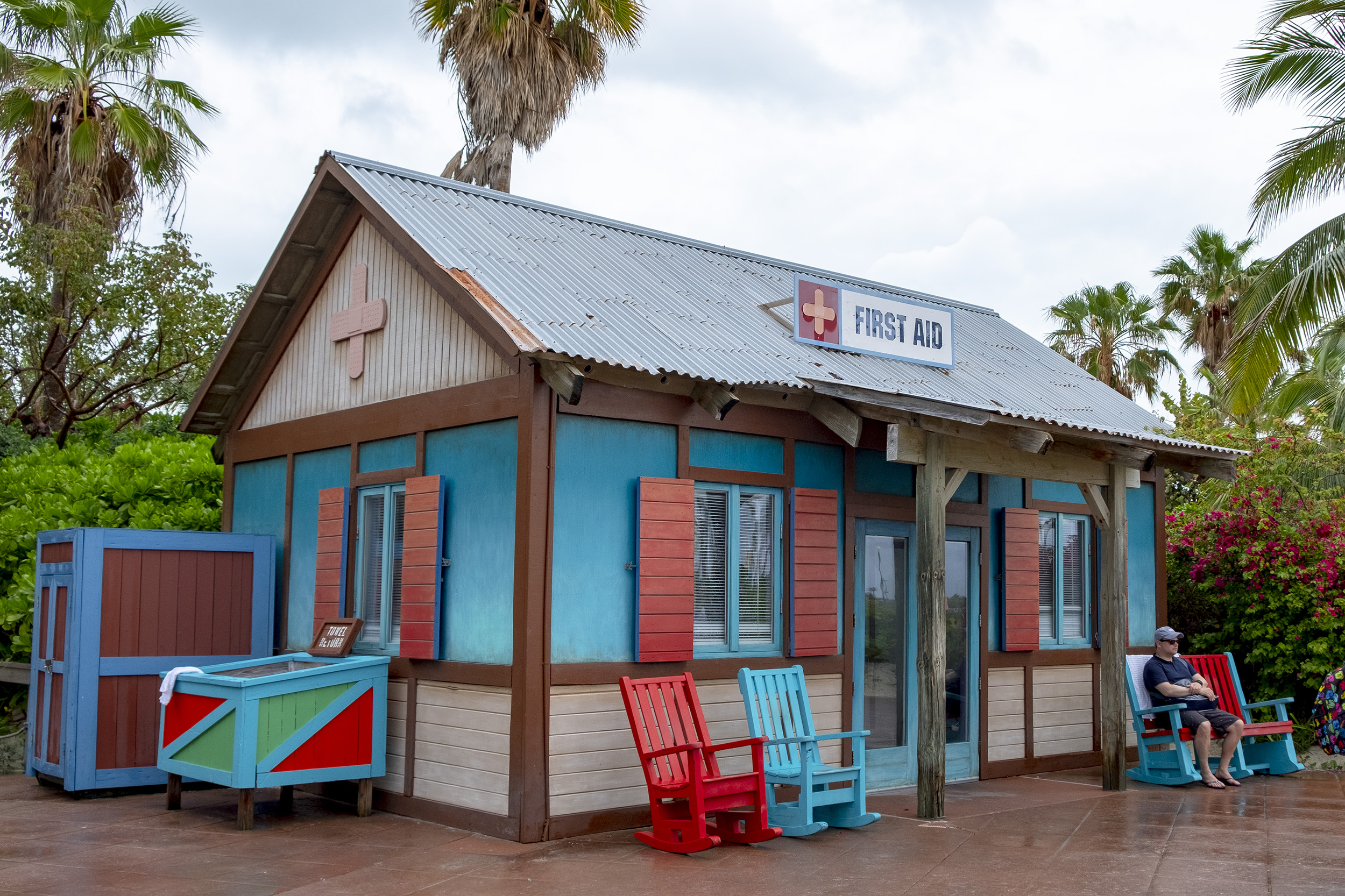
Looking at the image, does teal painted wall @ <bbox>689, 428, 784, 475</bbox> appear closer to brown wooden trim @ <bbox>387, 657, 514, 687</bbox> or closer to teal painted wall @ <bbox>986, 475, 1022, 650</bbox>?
brown wooden trim @ <bbox>387, 657, 514, 687</bbox>

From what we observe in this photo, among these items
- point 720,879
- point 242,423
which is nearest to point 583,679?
point 720,879

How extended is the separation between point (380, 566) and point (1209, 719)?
6751mm

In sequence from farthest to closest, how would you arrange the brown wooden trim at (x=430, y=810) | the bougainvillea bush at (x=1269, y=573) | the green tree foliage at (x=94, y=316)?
the green tree foliage at (x=94, y=316) < the bougainvillea bush at (x=1269, y=573) < the brown wooden trim at (x=430, y=810)

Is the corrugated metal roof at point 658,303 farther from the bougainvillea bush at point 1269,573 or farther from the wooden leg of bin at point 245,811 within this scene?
the wooden leg of bin at point 245,811

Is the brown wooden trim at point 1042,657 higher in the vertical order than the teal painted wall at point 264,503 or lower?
lower

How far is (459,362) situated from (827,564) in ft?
9.96

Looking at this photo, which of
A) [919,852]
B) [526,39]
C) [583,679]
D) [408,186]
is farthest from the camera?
[526,39]

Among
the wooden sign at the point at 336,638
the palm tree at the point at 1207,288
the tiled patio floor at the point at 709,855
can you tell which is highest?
the palm tree at the point at 1207,288

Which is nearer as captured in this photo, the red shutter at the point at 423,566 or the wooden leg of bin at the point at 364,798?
the red shutter at the point at 423,566

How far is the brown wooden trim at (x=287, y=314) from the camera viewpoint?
32.1 feet

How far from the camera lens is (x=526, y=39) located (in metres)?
17.6

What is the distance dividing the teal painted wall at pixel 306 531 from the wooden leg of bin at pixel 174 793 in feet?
5.02

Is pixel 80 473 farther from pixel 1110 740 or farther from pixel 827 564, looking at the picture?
pixel 1110 740

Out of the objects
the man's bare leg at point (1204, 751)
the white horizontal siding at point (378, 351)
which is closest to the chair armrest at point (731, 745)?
the white horizontal siding at point (378, 351)
